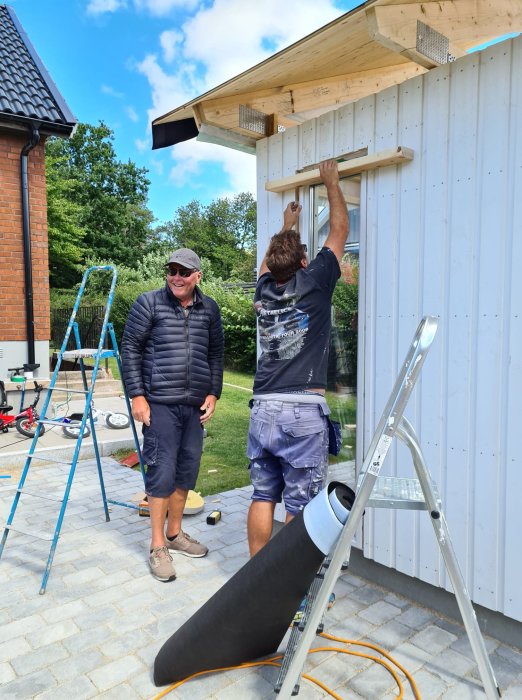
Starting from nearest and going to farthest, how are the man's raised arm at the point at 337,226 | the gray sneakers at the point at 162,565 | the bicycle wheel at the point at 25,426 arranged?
the man's raised arm at the point at 337,226 < the gray sneakers at the point at 162,565 < the bicycle wheel at the point at 25,426

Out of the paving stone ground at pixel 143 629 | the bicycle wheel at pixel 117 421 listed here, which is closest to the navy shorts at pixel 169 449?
the paving stone ground at pixel 143 629

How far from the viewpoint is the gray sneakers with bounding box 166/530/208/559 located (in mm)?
3738

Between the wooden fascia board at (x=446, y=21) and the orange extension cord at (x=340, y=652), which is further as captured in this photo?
the wooden fascia board at (x=446, y=21)

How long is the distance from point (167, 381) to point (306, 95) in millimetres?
2357

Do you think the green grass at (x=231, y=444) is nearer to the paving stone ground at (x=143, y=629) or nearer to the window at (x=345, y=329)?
the window at (x=345, y=329)

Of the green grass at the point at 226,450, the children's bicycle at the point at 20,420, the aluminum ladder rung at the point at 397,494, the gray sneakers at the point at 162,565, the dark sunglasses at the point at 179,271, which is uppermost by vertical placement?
the dark sunglasses at the point at 179,271

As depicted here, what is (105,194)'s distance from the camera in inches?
1507

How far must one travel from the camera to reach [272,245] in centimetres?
298

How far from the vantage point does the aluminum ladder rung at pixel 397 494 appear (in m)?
1.92

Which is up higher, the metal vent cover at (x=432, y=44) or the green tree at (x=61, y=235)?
the green tree at (x=61, y=235)

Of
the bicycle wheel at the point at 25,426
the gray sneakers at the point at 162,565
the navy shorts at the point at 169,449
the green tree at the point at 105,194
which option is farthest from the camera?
the green tree at the point at 105,194

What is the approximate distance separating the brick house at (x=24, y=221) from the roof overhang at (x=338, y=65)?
4805 millimetres

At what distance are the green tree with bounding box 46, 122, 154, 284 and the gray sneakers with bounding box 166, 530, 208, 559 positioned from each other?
3133cm

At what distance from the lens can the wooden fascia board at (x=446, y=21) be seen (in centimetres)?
256
